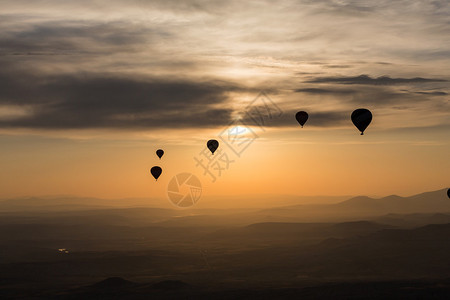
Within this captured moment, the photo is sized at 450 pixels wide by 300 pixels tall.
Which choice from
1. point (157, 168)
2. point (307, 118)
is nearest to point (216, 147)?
point (157, 168)

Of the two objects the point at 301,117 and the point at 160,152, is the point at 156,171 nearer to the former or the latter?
the point at 160,152

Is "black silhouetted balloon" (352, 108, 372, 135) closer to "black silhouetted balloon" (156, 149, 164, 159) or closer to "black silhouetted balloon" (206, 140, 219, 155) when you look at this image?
"black silhouetted balloon" (206, 140, 219, 155)

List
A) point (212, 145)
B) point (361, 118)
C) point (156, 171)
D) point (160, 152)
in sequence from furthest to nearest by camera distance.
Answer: point (156, 171) < point (160, 152) < point (212, 145) < point (361, 118)

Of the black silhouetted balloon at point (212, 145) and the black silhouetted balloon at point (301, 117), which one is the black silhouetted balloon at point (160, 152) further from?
the black silhouetted balloon at point (301, 117)

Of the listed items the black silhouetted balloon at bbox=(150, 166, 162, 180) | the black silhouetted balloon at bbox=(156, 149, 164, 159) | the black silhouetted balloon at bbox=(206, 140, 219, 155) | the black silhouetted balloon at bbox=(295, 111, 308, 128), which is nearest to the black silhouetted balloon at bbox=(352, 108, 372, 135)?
the black silhouetted balloon at bbox=(295, 111, 308, 128)

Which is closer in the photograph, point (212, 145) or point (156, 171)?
point (212, 145)

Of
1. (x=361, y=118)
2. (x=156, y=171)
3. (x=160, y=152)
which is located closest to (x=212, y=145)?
(x=160, y=152)

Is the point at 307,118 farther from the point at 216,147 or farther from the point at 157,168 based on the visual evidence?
the point at 157,168
